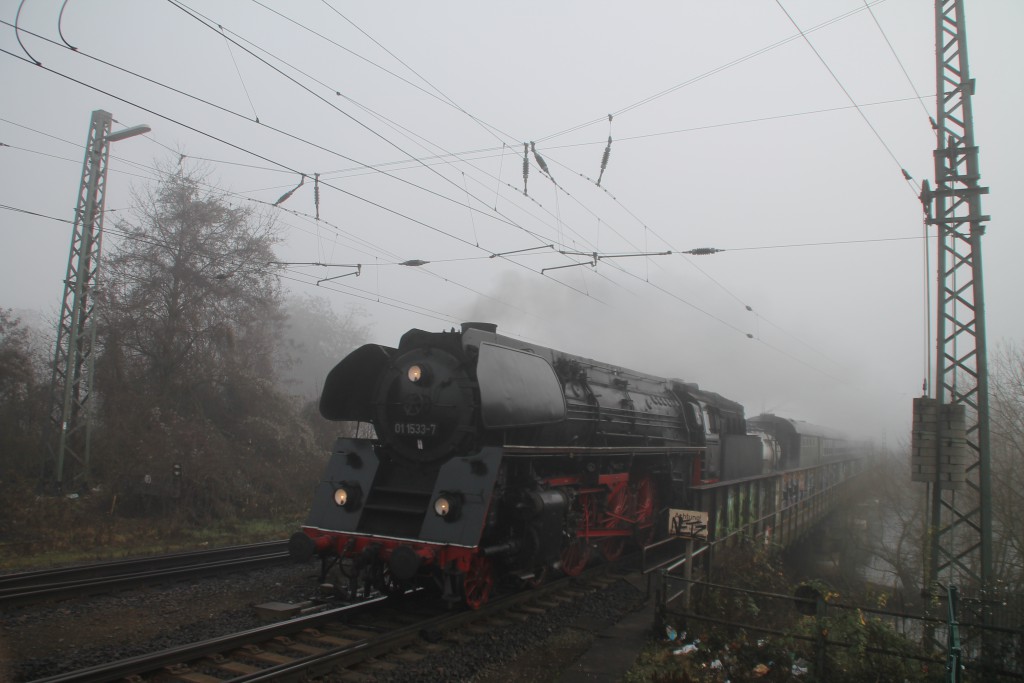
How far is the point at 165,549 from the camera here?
12328 millimetres

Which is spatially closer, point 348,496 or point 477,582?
point 477,582

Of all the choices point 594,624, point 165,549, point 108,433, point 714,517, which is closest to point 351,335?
point 108,433

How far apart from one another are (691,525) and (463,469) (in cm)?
360

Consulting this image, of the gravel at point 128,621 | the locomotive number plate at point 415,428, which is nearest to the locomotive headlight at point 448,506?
the locomotive number plate at point 415,428

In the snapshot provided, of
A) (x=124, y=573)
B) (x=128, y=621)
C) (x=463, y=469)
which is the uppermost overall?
(x=463, y=469)

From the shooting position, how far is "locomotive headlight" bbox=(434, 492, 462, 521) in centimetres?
705

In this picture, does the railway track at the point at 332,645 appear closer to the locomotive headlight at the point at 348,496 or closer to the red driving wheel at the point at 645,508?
the locomotive headlight at the point at 348,496

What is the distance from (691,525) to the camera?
29.5ft

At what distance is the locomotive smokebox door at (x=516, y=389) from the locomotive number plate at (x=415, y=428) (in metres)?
0.91

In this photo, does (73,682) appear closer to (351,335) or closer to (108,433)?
(108,433)

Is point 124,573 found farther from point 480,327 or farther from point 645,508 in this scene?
point 645,508

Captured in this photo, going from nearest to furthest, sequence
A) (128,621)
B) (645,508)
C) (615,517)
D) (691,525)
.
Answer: (128,621) < (691,525) < (615,517) < (645,508)

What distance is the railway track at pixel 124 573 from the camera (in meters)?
7.84

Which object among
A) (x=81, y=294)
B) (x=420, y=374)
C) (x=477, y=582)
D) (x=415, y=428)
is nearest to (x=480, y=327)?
(x=420, y=374)
